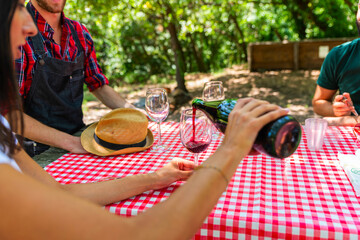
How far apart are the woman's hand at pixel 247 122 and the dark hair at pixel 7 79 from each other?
2.22 ft

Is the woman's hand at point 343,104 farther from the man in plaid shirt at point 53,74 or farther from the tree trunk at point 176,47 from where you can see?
the tree trunk at point 176,47

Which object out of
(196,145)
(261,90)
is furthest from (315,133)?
(261,90)

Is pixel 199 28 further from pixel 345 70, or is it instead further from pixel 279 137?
pixel 279 137

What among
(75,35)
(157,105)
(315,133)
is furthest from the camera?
(75,35)

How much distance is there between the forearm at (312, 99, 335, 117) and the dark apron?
2.04 meters

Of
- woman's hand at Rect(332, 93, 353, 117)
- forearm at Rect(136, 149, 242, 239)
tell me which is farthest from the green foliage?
forearm at Rect(136, 149, 242, 239)

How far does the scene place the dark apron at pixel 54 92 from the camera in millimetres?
2236

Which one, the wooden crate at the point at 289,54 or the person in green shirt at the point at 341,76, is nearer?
the person in green shirt at the point at 341,76

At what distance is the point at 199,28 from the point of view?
6344mm

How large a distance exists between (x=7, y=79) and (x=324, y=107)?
246cm

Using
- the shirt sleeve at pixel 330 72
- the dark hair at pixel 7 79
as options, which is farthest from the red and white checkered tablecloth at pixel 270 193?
the shirt sleeve at pixel 330 72

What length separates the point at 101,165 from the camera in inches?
67.3

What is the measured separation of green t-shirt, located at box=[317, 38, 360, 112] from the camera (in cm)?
256

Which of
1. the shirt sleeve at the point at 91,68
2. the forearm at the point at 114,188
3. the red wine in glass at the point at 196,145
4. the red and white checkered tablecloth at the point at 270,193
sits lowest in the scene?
the red and white checkered tablecloth at the point at 270,193
